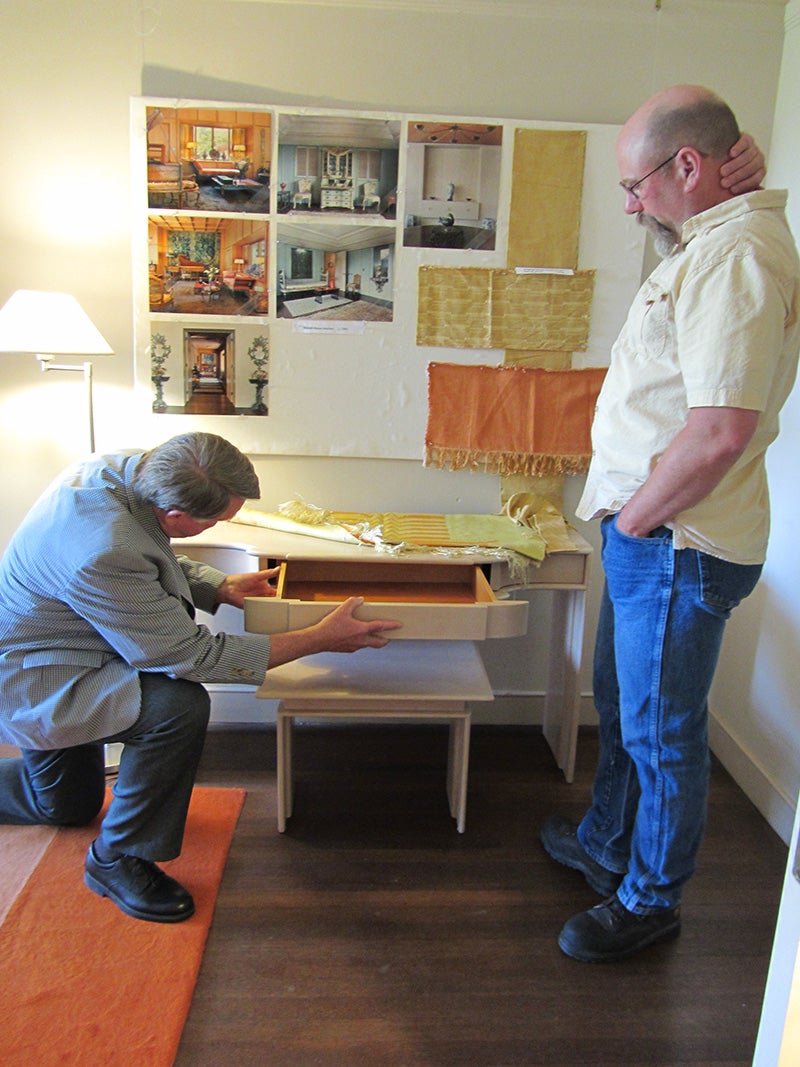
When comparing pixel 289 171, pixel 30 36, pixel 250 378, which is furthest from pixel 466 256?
pixel 30 36

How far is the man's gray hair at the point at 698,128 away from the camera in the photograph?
1.54 meters

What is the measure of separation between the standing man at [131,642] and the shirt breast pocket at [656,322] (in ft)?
2.75

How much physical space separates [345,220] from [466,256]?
0.37 m

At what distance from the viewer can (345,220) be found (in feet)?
8.38

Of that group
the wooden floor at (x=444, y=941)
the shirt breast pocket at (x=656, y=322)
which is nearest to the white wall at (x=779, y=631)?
the wooden floor at (x=444, y=941)

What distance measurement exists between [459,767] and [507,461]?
3.11 ft

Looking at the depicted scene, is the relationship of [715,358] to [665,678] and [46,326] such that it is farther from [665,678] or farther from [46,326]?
[46,326]

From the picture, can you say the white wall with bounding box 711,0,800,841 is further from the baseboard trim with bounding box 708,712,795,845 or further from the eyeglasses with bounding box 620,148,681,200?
the eyeglasses with bounding box 620,148,681,200

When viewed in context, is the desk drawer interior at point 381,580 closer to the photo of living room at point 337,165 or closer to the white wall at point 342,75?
the white wall at point 342,75

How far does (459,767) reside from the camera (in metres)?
2.28

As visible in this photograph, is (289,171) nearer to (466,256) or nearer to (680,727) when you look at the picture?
(466,256)

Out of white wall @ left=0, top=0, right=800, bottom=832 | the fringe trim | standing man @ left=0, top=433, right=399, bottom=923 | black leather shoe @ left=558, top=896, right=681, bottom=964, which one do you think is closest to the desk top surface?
the fringe trim

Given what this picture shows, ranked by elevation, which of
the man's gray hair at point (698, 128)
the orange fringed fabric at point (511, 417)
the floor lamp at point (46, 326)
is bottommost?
the orange fringed fabric at point (511, 417)

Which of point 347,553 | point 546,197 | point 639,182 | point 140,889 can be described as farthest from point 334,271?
point 140,889
